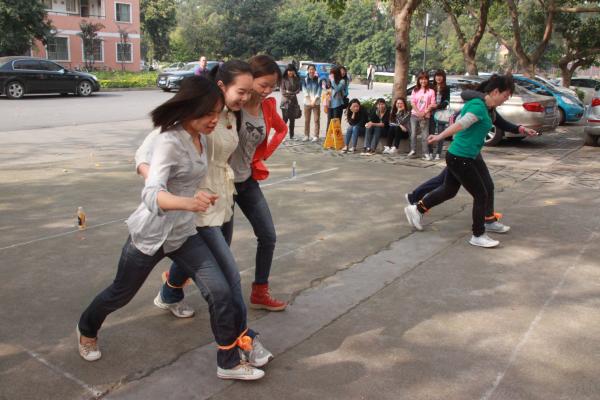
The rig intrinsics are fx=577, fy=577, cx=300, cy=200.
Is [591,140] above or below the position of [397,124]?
below

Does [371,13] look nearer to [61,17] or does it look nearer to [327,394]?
[61,17]

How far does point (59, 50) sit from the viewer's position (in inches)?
1588

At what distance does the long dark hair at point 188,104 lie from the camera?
2828 mm

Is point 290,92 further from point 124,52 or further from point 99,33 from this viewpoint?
point 124,52

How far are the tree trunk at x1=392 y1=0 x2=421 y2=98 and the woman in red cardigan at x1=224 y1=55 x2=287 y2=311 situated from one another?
9.02m

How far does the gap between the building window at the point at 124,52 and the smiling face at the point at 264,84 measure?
142 feet

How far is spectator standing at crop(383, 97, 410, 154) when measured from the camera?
439 inches

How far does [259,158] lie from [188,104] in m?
1.08

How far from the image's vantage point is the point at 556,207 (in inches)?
294

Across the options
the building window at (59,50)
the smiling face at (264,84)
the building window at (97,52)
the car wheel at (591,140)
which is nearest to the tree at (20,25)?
the building window at (59,50)

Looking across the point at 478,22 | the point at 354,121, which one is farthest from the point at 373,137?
the point at 478,22

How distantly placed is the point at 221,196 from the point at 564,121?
1721 centimetres

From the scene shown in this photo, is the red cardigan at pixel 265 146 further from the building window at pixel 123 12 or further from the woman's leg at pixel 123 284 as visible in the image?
the building window at pixel 123 12

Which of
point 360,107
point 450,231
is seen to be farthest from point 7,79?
point 450,231
